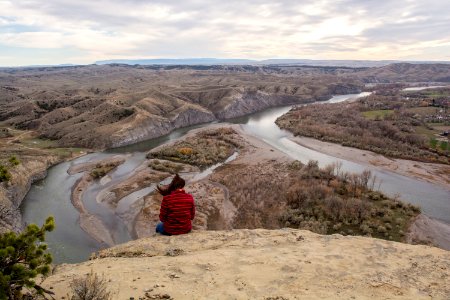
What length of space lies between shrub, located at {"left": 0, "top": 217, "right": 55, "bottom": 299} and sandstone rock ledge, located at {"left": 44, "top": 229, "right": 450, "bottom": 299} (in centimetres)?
115

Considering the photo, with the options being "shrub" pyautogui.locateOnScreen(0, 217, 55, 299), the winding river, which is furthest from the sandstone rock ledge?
the winding river

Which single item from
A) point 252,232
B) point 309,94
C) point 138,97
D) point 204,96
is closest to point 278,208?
point 252,232

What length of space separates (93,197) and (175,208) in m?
30.8

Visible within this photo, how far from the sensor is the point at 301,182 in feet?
124

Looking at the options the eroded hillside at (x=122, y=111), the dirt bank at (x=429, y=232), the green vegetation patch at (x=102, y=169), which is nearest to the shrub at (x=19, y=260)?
the dirt bank at (x=429, y=232)

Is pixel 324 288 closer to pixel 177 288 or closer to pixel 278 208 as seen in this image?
pixel 177 288

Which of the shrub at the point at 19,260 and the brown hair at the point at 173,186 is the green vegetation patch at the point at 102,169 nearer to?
the brown hair at the point at 173,186

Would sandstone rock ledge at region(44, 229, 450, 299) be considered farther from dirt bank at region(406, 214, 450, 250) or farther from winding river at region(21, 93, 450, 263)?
dirt bank at region(406, 214, 450, 250)

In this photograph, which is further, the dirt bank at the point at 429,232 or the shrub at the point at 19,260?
the dirt bank at the point at 429,232

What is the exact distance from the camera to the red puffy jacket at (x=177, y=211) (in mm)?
10531

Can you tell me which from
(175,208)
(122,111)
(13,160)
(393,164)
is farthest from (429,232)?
(122,111)

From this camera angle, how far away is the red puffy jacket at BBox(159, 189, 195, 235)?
415 inches

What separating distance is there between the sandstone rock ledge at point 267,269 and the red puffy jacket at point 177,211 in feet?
1.23

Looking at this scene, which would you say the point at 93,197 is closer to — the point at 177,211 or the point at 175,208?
the point at 177,211
